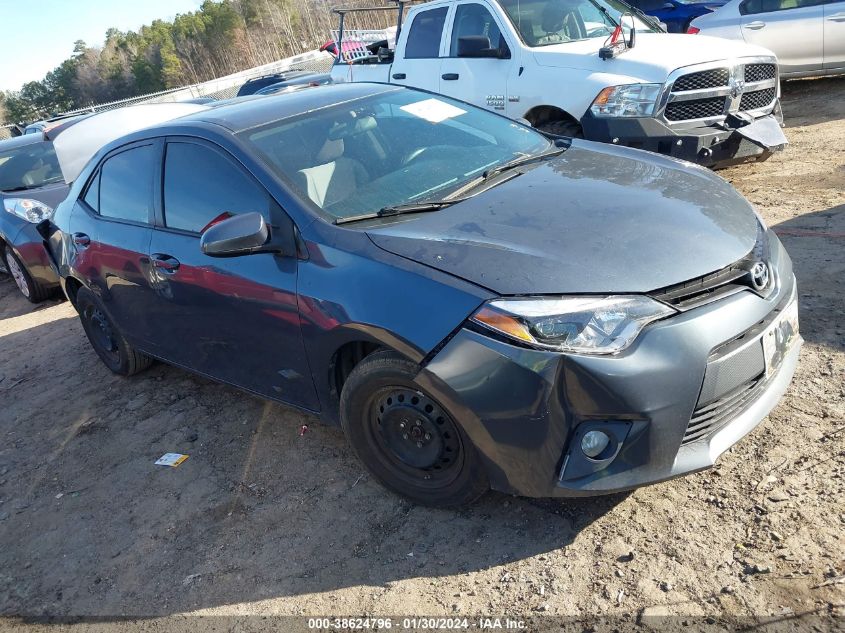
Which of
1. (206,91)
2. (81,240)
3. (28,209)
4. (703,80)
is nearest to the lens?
(81,240)

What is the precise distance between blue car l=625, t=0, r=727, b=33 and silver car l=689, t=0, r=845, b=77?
2.05 m

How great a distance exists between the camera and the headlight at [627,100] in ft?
18.1

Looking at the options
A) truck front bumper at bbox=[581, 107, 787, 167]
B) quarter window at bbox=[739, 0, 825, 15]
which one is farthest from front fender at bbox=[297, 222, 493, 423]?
quarter window at bbox=[739, 0, 825, 15]

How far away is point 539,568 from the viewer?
8.41 ft

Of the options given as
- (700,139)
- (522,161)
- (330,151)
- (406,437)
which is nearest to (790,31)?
(700,139)

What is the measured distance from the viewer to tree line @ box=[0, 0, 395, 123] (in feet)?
188

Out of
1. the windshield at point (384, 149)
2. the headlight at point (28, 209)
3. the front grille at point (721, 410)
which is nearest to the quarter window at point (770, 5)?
the windshield at point (384, 149)

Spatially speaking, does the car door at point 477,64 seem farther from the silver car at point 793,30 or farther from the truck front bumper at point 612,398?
the truck front bumper at point 612,398

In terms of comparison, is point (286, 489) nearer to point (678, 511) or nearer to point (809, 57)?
point (678, 511)

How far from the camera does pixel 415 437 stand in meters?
2.81

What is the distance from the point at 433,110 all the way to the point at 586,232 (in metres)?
1.65

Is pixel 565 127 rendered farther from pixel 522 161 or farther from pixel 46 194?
pixel 46 194

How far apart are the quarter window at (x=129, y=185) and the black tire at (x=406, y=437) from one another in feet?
6.25

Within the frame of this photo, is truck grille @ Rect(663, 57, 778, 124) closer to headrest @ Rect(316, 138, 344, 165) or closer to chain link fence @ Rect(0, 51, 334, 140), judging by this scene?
headrest @ Rect(316, 138, 344, 165)
